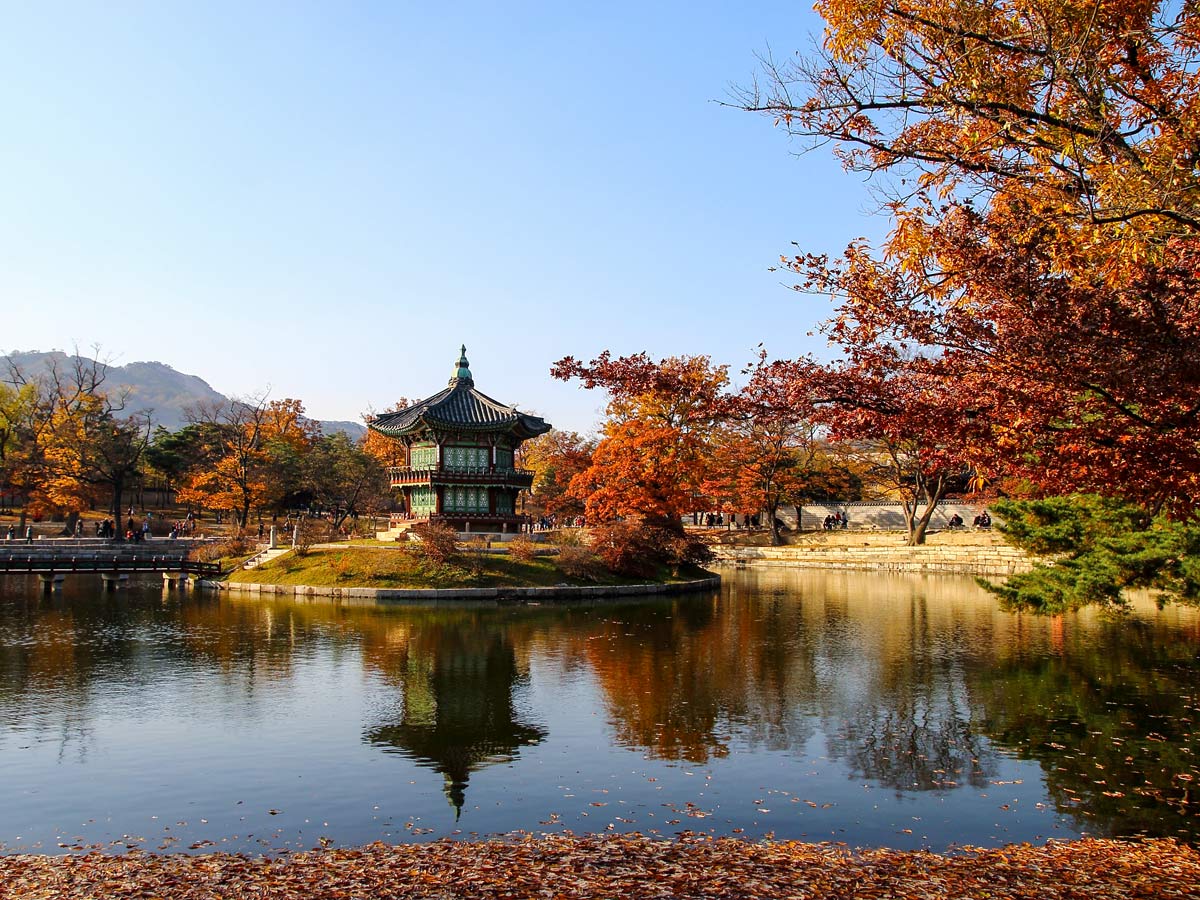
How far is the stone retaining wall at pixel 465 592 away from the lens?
36.8 metres

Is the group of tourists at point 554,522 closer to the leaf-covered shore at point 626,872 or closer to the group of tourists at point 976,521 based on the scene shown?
the group of tourists at point 976,521

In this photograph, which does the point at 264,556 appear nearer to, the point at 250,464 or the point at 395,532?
the point at 395,532

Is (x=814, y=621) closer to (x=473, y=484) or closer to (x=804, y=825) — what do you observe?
(x=804, y=825)

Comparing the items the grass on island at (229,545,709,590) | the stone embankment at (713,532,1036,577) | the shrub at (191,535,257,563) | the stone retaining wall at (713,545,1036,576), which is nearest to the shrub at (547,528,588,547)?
the grass on island at (229,545,709,590)

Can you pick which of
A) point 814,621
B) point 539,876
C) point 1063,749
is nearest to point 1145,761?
point 1063,749

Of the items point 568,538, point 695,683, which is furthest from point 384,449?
point 695,683

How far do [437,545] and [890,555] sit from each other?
105ft

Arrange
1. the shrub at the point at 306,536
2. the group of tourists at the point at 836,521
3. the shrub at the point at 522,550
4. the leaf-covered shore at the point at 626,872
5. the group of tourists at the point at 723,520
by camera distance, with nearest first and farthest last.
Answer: the leaf-covered shore at the point at 626,872
the shrub at the point at 522,550
the shrub at the point at 306,536
the group of tourists at the point at 836,521
the group of tourists at the point at 723,520

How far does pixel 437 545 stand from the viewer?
39562mm

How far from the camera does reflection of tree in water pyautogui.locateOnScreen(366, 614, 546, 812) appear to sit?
44.5 ft

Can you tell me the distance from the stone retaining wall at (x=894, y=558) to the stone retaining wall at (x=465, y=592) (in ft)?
38.5

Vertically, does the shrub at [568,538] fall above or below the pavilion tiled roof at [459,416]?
below

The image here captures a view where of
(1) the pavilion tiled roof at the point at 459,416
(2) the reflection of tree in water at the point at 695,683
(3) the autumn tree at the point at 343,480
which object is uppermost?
(1) the pavilion tiled roof at the point at 459,416

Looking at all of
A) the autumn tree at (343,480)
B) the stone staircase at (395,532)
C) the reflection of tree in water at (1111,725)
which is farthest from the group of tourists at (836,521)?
the reflection of tree in water at (1111,725)
